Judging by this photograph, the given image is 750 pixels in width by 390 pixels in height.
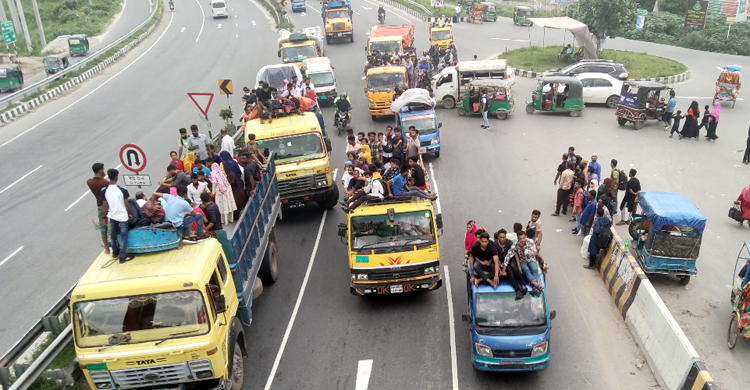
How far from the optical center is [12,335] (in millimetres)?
10648

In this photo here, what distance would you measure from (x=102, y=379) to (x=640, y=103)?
68.5ft

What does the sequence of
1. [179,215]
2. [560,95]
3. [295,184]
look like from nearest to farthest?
[179,215]
[295,184]
[560,95]

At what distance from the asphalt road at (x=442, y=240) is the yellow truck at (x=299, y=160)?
0.99m

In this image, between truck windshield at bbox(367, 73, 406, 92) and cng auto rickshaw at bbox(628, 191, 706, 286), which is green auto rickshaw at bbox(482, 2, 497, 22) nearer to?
truck windshield at bbox(367, 73, 406, 92)

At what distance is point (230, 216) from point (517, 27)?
4319cm

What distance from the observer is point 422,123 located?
19.3 m

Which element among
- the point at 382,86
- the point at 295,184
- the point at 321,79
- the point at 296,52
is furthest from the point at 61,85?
the point at 295,184

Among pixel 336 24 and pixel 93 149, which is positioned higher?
pixel 336 24

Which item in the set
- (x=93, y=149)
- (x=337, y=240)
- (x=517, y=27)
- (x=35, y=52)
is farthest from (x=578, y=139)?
(x=35, y=52)

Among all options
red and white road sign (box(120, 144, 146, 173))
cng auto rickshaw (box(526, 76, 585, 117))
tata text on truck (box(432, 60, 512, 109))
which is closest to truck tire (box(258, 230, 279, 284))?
red and white road sign (box(120, 144, 146, 173))

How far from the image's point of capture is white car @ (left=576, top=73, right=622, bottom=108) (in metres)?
25.0

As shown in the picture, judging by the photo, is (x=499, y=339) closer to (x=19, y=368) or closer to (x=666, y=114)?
(x=19, y=368)

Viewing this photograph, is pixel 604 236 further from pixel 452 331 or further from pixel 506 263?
pixel 452 331

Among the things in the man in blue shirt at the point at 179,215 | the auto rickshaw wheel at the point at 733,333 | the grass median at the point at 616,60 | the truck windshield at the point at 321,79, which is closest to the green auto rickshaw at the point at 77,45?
the truck windshield at the point at 321,79
